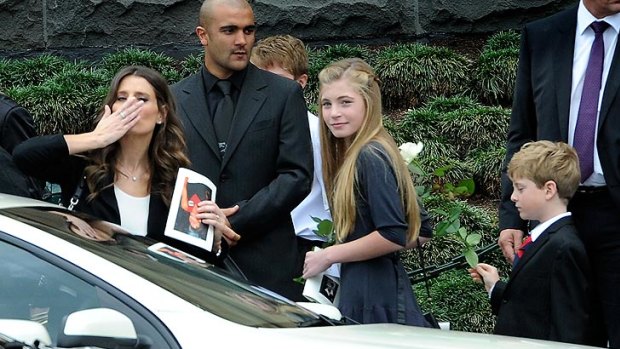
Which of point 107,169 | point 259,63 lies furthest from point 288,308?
point 259,63

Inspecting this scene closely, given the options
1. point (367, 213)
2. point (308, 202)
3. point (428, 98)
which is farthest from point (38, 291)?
point (428, 98)

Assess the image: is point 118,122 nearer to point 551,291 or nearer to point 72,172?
point 72,172

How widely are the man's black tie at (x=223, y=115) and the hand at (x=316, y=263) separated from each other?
30.9 inches

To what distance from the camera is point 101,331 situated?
3.70m

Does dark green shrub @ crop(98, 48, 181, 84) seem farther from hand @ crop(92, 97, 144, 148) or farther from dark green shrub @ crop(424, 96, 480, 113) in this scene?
hand @ crop(92, 97, 144, 148)

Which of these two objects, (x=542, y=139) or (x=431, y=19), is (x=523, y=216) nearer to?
(x=542, y=139)

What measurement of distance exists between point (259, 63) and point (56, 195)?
55.9 inches

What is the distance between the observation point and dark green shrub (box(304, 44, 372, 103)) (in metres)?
10.3

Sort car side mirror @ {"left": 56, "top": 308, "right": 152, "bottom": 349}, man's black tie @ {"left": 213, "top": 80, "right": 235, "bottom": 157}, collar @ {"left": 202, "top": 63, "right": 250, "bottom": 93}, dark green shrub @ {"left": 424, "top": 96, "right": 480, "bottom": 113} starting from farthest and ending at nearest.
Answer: dark green shrub @ {"left": 424, "top": 96, "right": 480, "bottom": 113} → collar @ {"left": 202, "top": 63, "right": 250, "bottom": 93} → man's black tie @ {"left": 213, "top": 80, "right": 235, "bottom": 157} → car side mirror @ {"left": 56, "top": 308, "right": 152, "bottom": 349}

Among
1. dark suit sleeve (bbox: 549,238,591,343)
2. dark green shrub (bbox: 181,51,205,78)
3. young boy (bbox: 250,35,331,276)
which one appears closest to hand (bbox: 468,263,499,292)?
dark suit sleeve (bbox: 549,238,591,343)

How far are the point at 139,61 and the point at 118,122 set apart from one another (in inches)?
205

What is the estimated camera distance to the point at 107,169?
5.52m

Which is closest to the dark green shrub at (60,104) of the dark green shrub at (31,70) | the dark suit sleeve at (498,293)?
the dark green shrub at (31,70)

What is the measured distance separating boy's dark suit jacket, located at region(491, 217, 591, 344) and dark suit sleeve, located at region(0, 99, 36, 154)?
2.49 m
